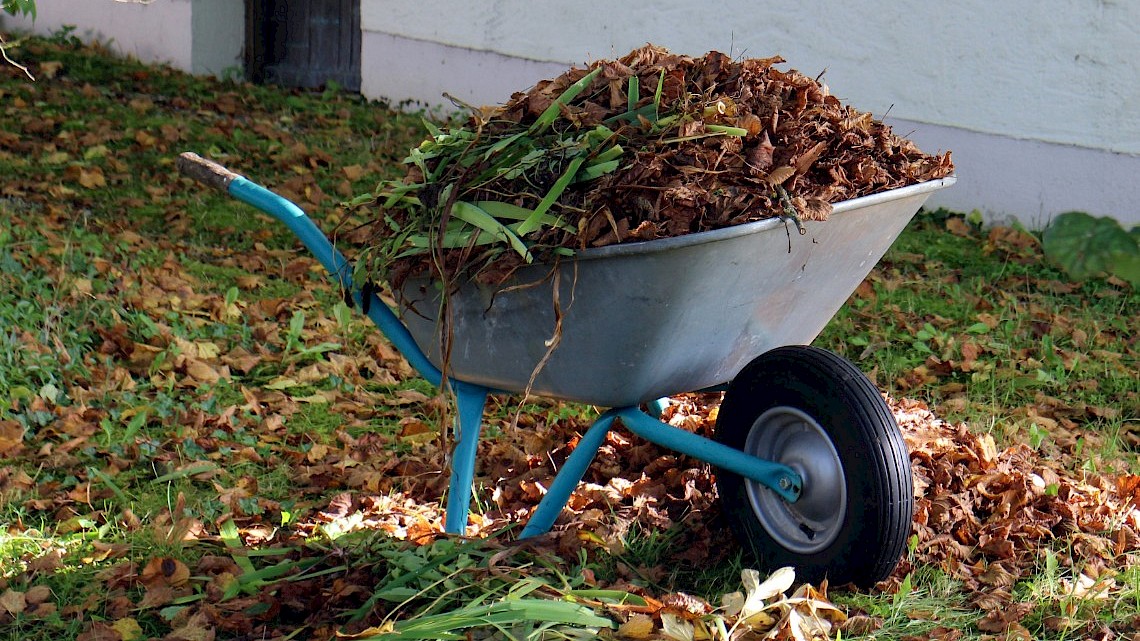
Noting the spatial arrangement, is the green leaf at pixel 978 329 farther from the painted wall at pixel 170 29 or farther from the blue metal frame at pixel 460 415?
the painted wall at pixel 170 29

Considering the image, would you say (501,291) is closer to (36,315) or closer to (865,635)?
(865,635)

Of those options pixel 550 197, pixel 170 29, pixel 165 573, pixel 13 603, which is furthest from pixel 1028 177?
pixel 170 29

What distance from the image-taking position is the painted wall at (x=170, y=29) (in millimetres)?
8094

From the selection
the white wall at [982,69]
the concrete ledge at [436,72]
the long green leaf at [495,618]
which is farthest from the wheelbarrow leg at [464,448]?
the concrete ledge at [436,72]

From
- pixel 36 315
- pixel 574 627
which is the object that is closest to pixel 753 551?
pixel 574 627

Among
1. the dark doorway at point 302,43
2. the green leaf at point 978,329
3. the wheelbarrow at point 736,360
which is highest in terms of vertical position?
the dark doorway at point 302,43

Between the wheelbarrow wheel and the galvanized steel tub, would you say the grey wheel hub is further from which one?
the galvanized steel tub

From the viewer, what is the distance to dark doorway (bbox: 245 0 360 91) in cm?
845

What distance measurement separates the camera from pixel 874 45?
5.35 meters

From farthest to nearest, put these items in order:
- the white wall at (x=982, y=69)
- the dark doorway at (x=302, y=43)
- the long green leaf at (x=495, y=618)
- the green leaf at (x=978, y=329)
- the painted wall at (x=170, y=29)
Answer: the dark doorway at (x=302, y=43), the painted wall at (x=170, y=29), the white wall at (x=982, y=69), the green leaf at (x=978, y=329), the long green leaf at (x=495, y=618)

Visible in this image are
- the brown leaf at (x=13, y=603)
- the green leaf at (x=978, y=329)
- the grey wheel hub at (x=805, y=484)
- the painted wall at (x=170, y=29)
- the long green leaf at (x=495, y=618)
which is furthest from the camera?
the painted wall at (x=170, y=29)

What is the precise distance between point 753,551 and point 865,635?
34 centimetres

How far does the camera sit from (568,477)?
2.41 m

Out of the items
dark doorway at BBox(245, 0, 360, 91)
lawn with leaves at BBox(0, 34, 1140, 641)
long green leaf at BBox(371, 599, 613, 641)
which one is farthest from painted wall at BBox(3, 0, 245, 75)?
long green leaf at BBox(371, 599, 613, 641)
